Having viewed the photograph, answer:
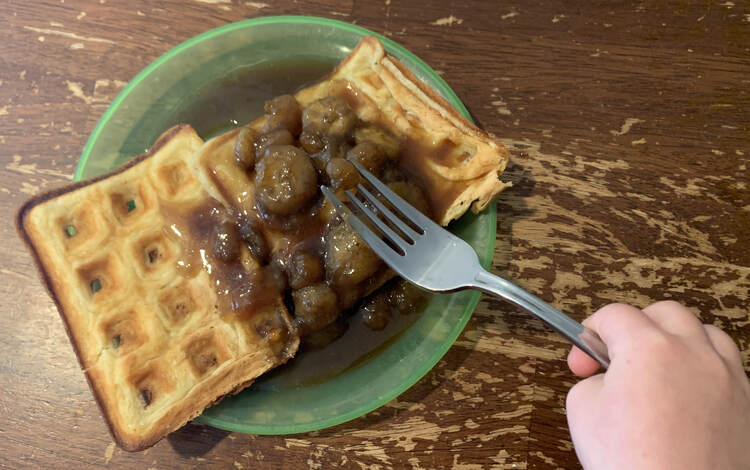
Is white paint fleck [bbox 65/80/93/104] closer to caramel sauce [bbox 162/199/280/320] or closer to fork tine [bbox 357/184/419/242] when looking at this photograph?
caramel sauce [bbox 162/199/280/320]

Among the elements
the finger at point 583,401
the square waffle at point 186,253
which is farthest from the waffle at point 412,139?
the finger at point 583,401

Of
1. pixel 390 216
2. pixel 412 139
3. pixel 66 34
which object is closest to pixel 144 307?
pixel 390 216

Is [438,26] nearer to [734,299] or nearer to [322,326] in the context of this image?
[322,326]

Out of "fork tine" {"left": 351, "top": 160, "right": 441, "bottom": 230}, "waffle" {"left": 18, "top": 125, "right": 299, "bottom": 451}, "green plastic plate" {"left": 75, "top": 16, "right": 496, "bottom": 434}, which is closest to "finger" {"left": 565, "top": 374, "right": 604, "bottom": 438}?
"green plastic plate" {"left": 75, "top": 16, "right": 496, "bottom": 434}

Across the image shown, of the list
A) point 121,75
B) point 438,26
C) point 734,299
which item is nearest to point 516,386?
point 734,299

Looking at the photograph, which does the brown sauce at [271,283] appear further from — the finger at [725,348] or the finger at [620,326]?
the finger at [725,348]
